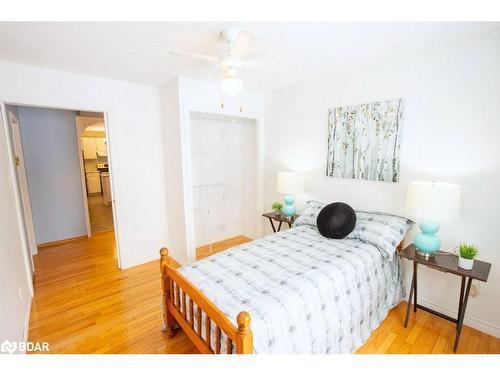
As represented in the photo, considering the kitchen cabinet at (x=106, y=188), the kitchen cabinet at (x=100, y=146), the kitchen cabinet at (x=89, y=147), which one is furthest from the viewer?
the kitchen cabinet at (x=100, y=146)

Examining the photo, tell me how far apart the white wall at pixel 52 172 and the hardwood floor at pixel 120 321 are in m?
1.01

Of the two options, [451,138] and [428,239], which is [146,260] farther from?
[451,138]

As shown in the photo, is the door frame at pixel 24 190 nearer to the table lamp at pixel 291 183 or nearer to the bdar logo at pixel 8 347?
the bdar logo at pixel 8 347

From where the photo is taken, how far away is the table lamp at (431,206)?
1740 mm

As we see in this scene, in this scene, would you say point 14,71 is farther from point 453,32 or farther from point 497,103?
point 497,103

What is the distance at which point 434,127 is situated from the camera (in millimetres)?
2070

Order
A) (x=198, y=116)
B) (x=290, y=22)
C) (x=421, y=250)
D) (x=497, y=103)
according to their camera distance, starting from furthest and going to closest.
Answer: (x=198, y=116)
(x=421, y=250)
(x=497, y=103)
(x=290, y=22)

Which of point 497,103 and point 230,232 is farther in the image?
point 230,232

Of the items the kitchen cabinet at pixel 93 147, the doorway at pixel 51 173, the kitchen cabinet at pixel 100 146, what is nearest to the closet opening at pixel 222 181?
the doorway at pixel 51 173

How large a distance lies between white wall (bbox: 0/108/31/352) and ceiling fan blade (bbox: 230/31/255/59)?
2201 millimetres

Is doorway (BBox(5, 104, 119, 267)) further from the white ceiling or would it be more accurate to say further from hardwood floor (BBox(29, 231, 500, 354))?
the white ceiling
